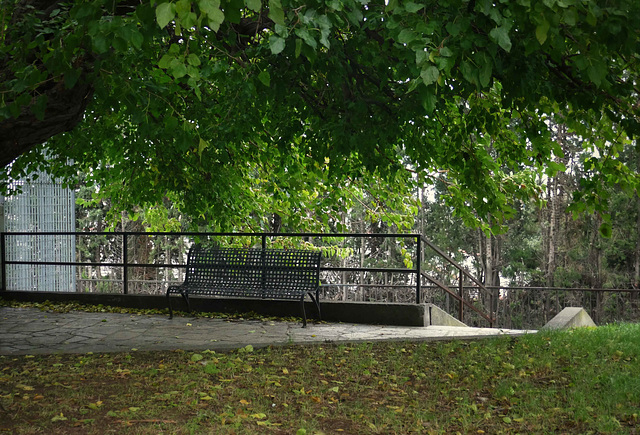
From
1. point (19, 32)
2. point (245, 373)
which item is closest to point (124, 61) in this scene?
point (19, 32)

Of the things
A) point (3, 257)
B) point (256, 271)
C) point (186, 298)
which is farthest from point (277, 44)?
point (3, 257)

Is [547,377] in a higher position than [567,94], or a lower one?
lower

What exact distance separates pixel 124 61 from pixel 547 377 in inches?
189

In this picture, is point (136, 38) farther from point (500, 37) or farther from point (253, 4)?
point (500, 37)

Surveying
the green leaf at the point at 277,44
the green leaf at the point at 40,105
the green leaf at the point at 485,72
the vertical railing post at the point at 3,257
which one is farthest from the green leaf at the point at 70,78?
the vertical railing post at the point at 3,257

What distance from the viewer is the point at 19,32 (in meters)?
5.13

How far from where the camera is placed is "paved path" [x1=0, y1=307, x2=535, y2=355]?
6727mm

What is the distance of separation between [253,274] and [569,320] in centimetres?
454

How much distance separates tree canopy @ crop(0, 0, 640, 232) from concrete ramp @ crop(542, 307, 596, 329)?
6.12 ft

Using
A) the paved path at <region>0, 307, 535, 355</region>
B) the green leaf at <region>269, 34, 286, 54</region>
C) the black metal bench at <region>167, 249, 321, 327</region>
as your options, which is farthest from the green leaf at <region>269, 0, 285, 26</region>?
the black metal bench at <region>167, 249, 321, 327</region>

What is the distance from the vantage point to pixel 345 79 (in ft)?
18.1

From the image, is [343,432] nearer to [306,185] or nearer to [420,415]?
[420,415]

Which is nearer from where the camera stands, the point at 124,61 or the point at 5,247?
the point at 124,61

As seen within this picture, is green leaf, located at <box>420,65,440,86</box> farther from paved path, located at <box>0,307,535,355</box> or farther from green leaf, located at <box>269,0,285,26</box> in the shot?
paved path, located at <box>0,307,535,355</box>
